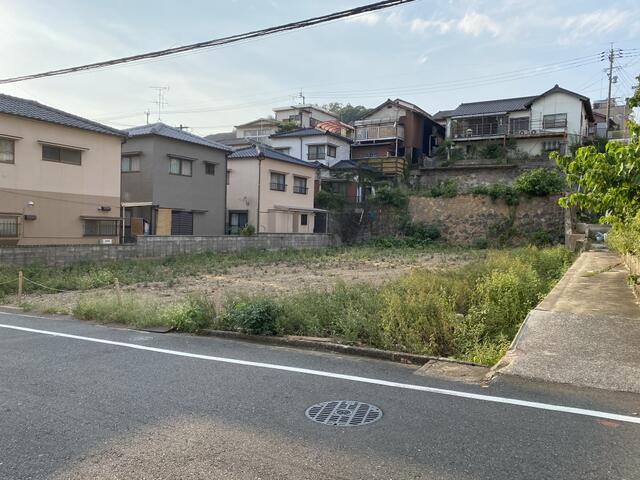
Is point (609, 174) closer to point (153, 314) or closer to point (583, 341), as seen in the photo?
point (583, 341)

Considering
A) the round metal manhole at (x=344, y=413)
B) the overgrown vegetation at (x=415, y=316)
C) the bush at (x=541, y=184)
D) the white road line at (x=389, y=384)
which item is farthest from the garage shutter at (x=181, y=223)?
the round metal manhole at (x=344, y=413)

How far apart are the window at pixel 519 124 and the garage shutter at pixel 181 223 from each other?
26165 mm

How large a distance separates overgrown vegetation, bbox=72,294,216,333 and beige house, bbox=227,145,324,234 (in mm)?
20136

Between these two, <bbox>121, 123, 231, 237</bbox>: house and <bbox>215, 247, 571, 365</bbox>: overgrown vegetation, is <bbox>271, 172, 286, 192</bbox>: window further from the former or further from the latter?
<bbox>215, 247, 571, 365</bbox>: overgrown vegetation

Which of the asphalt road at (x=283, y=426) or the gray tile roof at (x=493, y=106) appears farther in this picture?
the gray tile roof at (x=493, y=106)

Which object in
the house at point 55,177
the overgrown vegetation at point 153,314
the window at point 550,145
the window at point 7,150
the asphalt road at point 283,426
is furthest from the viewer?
the window at point 550,145

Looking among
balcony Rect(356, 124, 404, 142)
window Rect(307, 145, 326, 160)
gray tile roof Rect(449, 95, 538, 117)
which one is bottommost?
window Rect(307, 145, 326, 160)

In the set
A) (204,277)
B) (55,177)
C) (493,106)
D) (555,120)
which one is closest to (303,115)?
(493,106)

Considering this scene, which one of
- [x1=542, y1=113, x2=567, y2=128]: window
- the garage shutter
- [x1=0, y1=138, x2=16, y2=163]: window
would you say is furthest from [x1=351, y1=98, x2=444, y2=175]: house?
[x1=0, y1=138, x2=16, y2=163]: window

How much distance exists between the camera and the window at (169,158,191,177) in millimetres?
24047

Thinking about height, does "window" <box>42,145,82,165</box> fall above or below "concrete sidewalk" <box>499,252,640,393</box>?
above

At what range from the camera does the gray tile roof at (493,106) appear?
37.9 metres

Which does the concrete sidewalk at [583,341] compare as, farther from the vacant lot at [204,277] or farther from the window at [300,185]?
the window at [300,185]

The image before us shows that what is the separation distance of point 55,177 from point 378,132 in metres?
27.4
